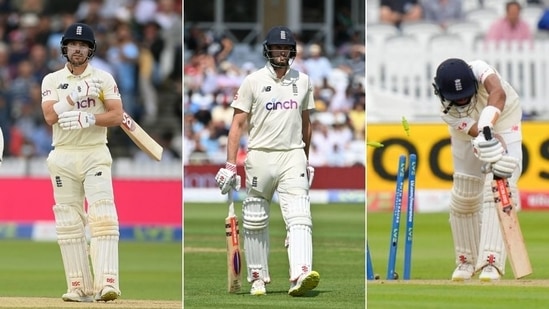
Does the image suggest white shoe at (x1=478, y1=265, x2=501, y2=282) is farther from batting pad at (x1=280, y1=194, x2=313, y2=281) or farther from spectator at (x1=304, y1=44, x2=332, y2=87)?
spectator at (x1=304, y1=44, x2=332, y2=87)

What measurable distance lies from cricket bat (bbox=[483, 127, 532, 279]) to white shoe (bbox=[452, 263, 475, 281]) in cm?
85

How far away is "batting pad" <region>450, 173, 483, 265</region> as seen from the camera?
10516 millimetres

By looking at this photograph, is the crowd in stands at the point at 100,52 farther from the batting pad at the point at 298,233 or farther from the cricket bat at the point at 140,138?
the batting pad at the point at 298,233

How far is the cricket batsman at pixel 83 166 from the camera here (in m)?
9.17

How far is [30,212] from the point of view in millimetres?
17766

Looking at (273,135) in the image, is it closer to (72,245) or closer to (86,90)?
(86,90)

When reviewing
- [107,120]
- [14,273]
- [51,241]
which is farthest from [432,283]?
[51,241]

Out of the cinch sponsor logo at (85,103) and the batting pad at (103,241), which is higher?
the cinch sponsor logo at (85,103)

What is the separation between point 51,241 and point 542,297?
30.5ft

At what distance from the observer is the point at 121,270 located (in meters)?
13.1

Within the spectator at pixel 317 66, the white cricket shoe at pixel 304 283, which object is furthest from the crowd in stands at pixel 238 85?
the white cricket shoe at pixel 304 283

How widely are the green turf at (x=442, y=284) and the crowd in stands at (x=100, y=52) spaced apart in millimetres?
8212

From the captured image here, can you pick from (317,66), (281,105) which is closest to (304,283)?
(281,105)

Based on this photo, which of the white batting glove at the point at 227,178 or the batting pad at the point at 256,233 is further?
the batting pad at the point at 256,233
